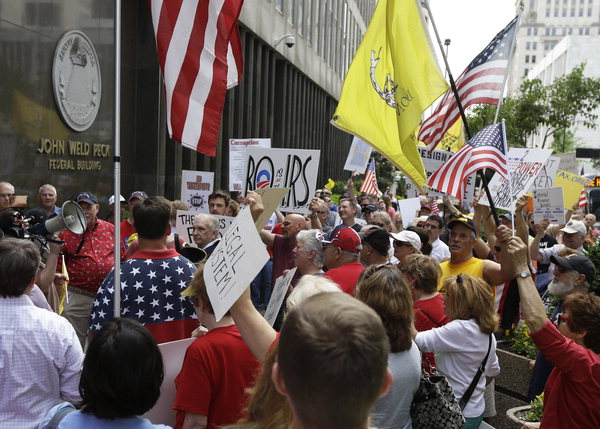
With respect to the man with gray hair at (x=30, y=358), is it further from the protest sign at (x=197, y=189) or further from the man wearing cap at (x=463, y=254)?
the protest sign at (x=197, y=189)

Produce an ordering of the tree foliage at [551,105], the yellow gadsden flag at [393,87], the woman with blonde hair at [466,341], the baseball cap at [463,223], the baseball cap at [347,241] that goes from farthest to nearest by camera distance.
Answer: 1. the tree foliage at [551,105]
2. the yellow gadsden flag at [393,87]
3. the baseball cap at [463,223]
4. the baseball cap at [347,241]
5. the woman with blonde hair at [466,341]

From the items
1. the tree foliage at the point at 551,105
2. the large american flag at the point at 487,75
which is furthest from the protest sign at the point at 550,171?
the tree foliage at the point at 551,105

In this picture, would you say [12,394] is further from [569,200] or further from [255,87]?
[255,87]

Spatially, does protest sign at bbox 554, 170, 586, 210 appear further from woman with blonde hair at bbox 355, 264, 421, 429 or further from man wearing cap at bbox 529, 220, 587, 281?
woman with blonde hair at bbox 355, 264, 421, 429

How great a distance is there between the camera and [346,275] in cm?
551

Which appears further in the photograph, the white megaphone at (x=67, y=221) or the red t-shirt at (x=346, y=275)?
the red t-shirt at (x=346, y=275)

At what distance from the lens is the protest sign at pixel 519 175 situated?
8.30m

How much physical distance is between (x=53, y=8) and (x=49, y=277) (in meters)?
9.07

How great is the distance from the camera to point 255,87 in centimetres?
2611

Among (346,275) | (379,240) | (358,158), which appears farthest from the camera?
(358,158)

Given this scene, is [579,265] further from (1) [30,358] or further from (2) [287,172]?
(1) [30,358]

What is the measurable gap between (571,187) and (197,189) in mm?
6997

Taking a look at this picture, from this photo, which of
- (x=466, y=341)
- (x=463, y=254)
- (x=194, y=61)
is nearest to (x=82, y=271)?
(x=194, y=61)

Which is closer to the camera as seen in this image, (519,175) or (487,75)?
(487,75)
